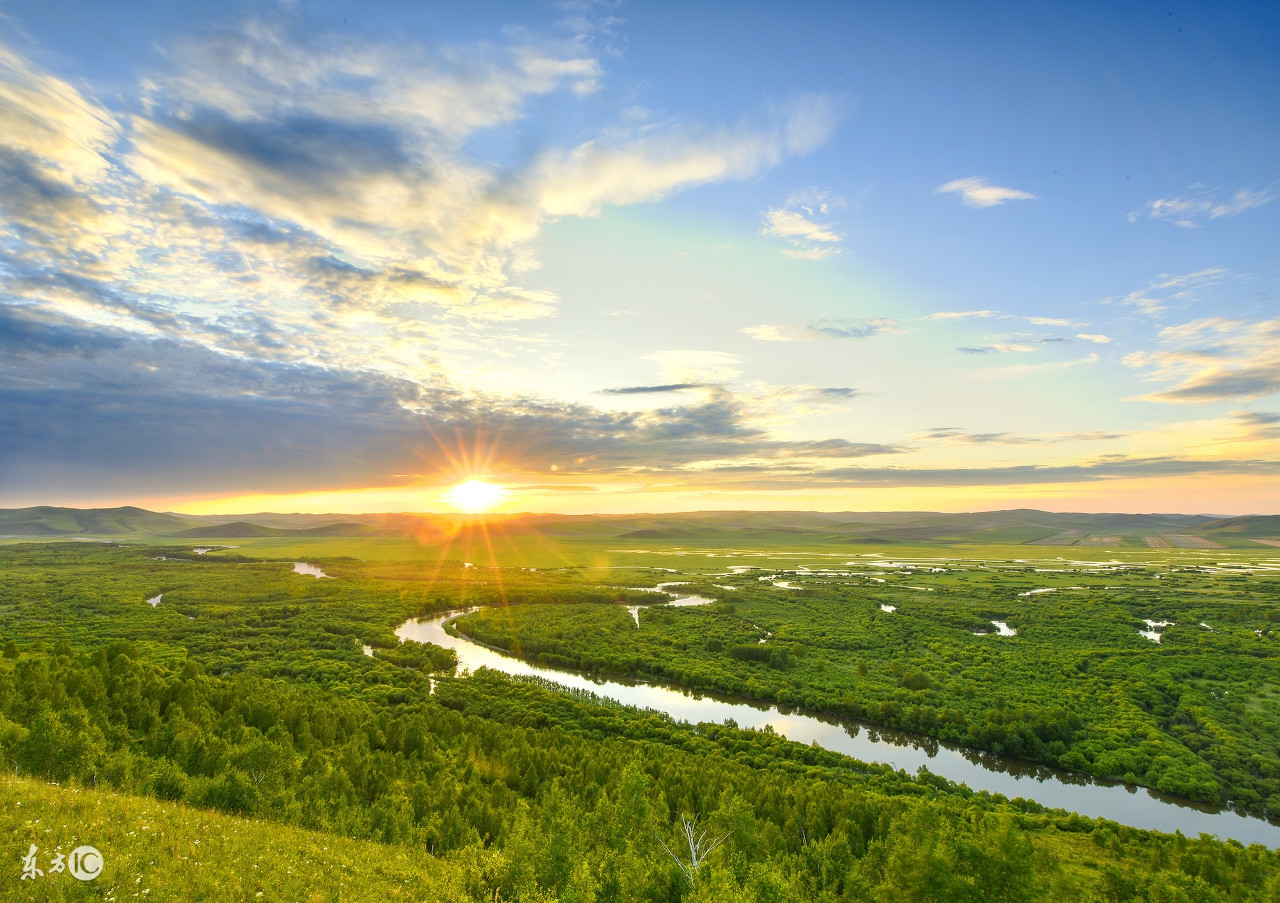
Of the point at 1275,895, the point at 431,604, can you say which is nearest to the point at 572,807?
the point at 1275,895

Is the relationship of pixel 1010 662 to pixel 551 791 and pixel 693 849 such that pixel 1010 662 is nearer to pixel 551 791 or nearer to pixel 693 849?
pixel 551 791

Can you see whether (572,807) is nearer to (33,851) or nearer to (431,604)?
(33,851)

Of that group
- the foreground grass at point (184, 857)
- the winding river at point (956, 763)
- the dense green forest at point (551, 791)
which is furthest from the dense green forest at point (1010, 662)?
the foreground grass at point (184, 857)

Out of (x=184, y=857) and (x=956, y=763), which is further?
(x=956, y=763)

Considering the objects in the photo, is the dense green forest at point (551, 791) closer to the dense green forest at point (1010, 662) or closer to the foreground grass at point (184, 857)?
the foreground grass at point (184, 857)

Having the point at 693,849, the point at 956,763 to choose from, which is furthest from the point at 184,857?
the point at 956,763

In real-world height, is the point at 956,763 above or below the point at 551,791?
below

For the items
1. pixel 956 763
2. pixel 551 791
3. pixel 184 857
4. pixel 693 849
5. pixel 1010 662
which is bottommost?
pixel 956 763
